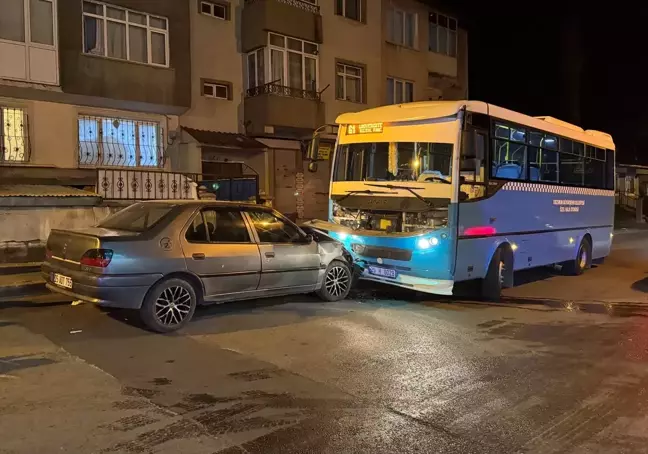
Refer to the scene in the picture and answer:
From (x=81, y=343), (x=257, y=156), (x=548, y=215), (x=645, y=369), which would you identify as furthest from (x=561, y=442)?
(x=257, y=156)

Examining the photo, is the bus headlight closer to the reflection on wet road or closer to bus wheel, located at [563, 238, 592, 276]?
the reflection on wet road

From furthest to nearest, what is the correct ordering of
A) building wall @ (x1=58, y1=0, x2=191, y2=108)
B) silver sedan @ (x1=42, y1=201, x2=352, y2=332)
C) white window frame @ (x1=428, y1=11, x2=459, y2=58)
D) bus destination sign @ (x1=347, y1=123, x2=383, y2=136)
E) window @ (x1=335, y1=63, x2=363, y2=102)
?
white window frame @ (x1=428, y1=11, x2=459, y2=58)
window @ (x1=335, y1=63, x2=363, y2=102)
building wall @ (x1=58, y1=0, x2=191, y2=108)
bus destination sign @ (x1=347, y1=123, x2=383, y2=136)
silver sedan @ (x1=42, y1=201, x2=352, y2=332)

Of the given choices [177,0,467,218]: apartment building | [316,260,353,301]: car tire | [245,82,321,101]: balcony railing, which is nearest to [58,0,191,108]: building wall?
[177,0,467,218]: apartment building

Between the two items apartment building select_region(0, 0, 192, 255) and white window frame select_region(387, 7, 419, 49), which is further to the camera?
white window frame select_region(387, 7, 419, 49)

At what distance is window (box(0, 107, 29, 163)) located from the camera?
15.3 metres

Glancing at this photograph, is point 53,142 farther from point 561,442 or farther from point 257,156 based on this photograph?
point 561,442

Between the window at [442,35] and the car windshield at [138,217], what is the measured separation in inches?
877

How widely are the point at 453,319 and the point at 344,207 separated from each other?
9.55ft

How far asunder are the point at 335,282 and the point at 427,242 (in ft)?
5.36

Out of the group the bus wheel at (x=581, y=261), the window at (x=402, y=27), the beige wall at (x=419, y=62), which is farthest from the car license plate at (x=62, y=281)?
the window at (x=402, y=27)

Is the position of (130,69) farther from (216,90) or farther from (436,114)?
(436,114)

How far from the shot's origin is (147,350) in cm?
654

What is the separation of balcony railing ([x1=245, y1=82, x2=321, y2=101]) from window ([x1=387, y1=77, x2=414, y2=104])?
535 cm

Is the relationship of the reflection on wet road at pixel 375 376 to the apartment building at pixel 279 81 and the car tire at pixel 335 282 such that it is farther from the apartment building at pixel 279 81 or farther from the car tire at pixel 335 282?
the apartment building at pixel 279 81
